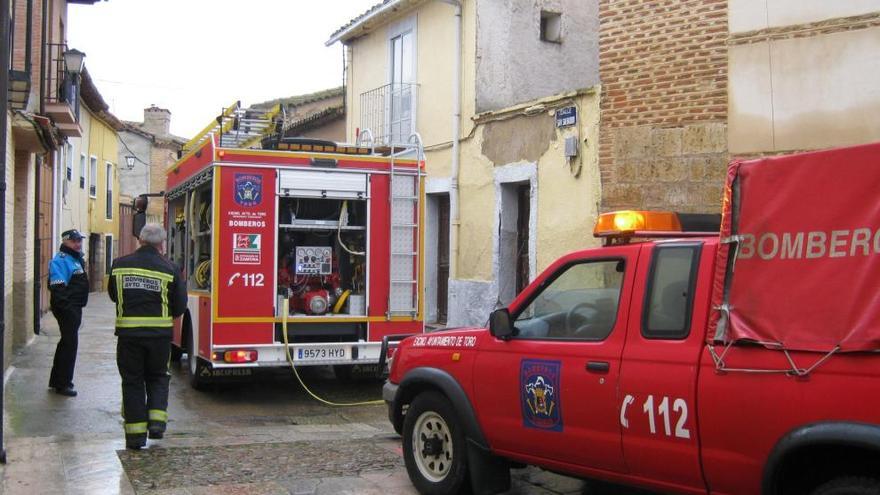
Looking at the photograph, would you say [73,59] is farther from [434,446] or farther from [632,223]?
[632,223]

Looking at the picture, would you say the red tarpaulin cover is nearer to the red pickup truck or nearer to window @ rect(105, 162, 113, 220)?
the red pickup truck

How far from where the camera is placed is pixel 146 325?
23.0 ft

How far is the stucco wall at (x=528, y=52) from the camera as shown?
46.3ft

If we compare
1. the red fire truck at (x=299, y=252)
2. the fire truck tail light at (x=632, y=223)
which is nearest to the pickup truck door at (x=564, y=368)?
the fire truck tail light at (x=632, y=223)

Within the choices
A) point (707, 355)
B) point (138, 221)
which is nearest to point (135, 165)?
point (138, 221)

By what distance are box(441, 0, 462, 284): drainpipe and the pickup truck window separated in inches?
360

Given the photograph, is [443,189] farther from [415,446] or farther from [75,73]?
[415,446]

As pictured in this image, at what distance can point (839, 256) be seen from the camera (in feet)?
12.2

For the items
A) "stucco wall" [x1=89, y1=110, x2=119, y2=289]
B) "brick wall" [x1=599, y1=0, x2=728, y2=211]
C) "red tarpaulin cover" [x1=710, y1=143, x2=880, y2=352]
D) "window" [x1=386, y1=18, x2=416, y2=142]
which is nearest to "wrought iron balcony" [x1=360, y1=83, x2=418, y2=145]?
"window" [x1=386, y1=18, x2=416, y2=142]

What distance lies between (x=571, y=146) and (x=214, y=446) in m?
6.23

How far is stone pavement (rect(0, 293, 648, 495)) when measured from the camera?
5.86m

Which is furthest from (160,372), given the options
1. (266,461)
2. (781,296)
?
(781,296)

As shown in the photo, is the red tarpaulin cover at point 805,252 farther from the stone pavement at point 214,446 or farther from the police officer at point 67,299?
the police officer at point 67,299

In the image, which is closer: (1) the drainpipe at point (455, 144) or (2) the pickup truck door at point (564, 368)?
(2) the pickup truck door at point (564, 368)
